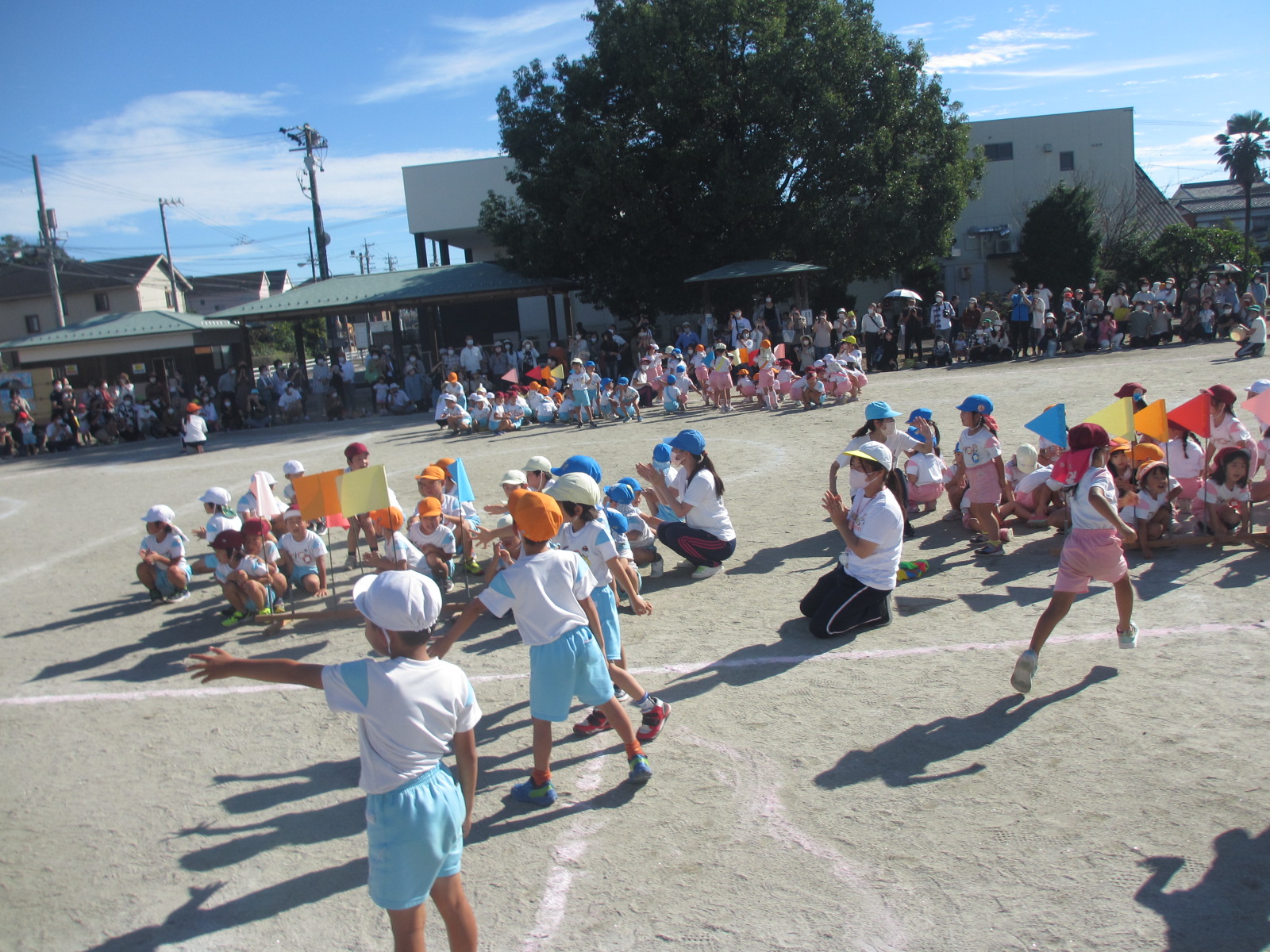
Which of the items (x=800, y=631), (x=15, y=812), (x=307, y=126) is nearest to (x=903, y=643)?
(x=800, y=631)

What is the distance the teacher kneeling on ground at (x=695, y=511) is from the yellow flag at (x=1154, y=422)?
3438mm

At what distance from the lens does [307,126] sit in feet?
123

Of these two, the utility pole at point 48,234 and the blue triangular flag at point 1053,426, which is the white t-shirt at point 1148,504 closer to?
the blue triangular flag at point 1053,426

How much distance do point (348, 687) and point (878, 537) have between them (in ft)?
12.6

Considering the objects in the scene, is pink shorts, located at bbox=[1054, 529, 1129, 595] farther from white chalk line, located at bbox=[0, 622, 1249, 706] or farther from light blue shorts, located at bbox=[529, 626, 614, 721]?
light blue shorts, located at bbox=[529, 626, 614, 721]

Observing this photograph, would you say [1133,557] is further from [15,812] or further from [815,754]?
[15,812]

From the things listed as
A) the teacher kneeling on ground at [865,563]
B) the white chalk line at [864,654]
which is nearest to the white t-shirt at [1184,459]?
the white chalk line at [864,654]

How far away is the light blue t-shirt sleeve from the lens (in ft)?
9.45

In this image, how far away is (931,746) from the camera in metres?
4.50

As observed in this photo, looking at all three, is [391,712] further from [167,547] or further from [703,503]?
[167,547]

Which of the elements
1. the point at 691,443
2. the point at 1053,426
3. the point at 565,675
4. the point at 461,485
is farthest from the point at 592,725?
the point at 1053,426

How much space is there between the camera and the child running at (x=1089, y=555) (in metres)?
4.85

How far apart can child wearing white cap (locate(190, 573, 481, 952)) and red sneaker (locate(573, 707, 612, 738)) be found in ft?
6.62

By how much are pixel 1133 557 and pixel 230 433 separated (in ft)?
74.6
